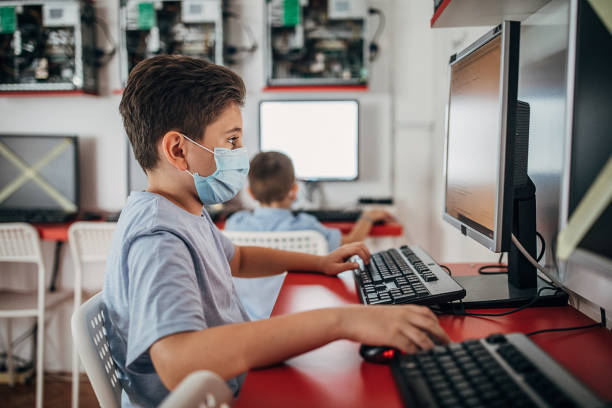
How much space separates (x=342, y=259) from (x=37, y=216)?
186 centimetres

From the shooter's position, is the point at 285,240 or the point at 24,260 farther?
the point at 24,260

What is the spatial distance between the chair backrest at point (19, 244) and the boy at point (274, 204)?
3.12 ft

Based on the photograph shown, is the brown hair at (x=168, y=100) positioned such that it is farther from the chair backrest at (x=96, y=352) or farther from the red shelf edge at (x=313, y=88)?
the red shelf edge at (x=313, y=88)

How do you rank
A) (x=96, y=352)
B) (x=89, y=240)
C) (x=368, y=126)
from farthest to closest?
1. (x=368, y=126)
2. (x=89, y=240)
3. (x=96, y=352)

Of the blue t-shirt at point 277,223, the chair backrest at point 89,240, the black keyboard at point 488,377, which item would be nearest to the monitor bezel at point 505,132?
the black keyboard at point 488,377

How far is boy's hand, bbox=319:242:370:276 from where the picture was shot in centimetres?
106

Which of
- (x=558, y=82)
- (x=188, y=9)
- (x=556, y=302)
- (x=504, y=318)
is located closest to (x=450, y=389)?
(x=504, y=318)

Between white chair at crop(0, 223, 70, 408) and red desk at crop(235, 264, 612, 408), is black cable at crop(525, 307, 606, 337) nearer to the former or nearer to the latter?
red desk at crop(235, 264, 612, 408)

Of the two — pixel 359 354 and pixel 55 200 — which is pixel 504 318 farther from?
pixel 55 200

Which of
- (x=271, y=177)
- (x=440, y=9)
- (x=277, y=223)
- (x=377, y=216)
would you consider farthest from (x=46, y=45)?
(x=440, y=9)

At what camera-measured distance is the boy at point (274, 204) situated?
1666 millimetres

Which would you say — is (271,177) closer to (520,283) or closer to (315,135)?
(315,135)

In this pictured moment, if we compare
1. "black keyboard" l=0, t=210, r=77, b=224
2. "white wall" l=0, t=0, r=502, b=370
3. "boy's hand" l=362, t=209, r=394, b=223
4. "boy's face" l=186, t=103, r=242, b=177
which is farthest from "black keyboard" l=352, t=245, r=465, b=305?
"black keyboard" l=0, t=210, r=77, b=224

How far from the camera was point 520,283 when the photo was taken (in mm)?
911
